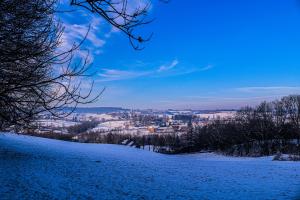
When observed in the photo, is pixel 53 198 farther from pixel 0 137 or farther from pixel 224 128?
pixel 224 128

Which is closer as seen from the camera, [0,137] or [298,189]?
[298,189]

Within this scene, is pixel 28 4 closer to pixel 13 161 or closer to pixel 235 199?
pixel 235 199

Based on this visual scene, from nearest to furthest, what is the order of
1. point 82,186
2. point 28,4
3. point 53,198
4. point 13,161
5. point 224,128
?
point 28,4 < point 53,198 < point 82,186 < point 13,161 < point 224,128

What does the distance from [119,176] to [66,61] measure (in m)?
11.2

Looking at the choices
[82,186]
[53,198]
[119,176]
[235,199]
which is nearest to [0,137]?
[119,176]

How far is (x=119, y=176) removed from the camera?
1827 cm

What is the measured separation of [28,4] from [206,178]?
13.5 meters

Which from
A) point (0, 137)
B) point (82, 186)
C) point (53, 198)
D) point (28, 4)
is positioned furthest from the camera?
point (0, 137)

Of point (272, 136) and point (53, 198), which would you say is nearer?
point (53, 198)

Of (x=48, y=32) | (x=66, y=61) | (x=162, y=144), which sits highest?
(x=48, y=32)

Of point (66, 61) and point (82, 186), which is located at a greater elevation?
Answer: point (66, 61)

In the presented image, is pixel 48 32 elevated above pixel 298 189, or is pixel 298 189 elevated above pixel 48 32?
pixel 48 32

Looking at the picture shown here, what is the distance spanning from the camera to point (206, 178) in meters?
18.8

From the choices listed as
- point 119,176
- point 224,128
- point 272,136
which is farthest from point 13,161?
point 224,128
